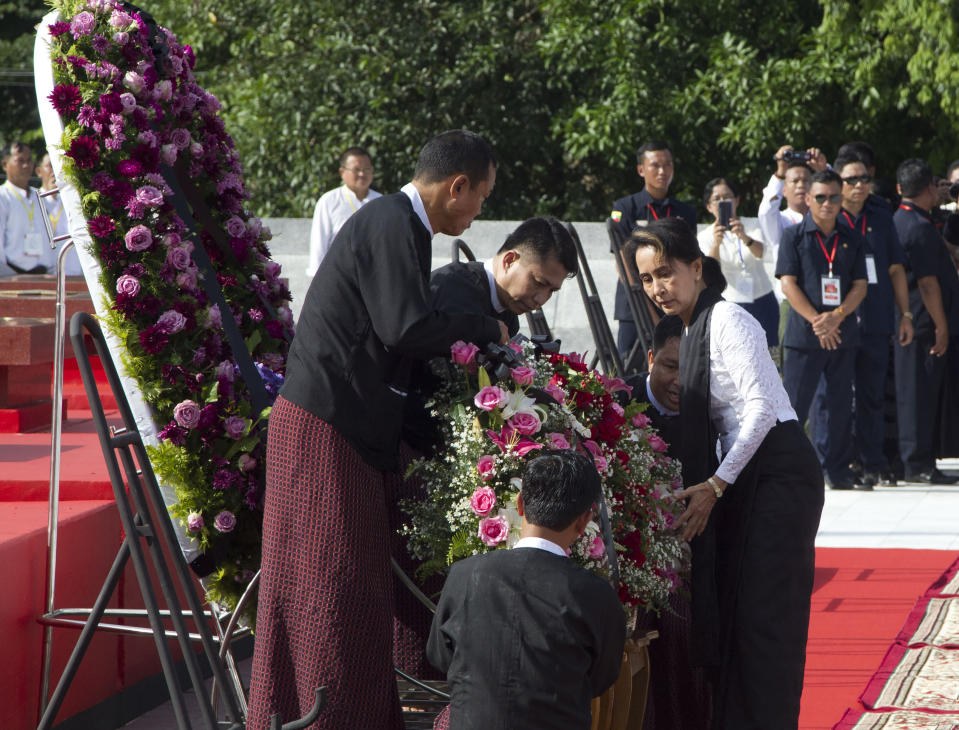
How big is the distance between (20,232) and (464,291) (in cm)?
665

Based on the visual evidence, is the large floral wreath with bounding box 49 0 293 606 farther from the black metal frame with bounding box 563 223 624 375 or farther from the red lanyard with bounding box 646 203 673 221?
the red lanyard with bounding box 646 203 673 221

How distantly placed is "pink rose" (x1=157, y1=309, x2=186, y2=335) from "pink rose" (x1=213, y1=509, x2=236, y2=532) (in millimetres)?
547

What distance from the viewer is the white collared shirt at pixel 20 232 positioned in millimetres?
9578

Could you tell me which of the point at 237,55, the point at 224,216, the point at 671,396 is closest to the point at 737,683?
the point at 671,396

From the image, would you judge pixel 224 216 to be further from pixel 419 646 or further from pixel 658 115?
pixel 658 115

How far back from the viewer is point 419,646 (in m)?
4.18

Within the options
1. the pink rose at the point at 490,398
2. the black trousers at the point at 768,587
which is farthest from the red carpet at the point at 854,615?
the pink rose at the point at 490,398

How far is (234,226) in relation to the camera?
4484 mm

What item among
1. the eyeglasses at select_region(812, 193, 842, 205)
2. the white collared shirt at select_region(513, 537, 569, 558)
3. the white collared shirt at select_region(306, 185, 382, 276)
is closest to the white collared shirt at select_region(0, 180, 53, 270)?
the white collared shirt at select_region(306, 185, 382, 276)

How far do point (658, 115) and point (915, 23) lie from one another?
2716 millimetres

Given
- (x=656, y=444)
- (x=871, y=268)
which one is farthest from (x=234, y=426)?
(x=871, y=268)

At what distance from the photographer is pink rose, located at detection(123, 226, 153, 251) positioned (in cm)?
385

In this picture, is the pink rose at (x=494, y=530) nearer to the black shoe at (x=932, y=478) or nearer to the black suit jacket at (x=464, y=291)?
the black suit jacket at (x=464, y=291)

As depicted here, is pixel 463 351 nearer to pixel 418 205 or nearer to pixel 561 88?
pixel 418 205
